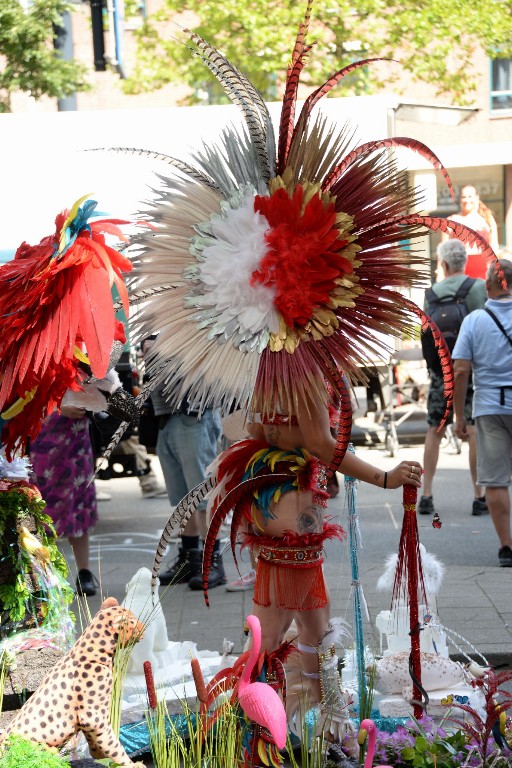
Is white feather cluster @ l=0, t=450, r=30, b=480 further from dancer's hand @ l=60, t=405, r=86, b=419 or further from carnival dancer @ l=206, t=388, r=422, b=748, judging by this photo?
dancer's hand @ l=60, t=405, r=86, b=419

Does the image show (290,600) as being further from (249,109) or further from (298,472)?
(249,109)

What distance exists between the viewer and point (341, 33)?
54.2 ft

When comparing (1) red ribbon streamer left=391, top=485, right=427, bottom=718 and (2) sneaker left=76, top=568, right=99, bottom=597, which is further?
(2) sneaker left=76, top=568, right=99, bottom=597

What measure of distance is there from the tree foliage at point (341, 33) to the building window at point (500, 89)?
16.8ft

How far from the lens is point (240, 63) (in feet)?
55.8

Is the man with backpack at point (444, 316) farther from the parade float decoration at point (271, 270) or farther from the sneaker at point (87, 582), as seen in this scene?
the parade float decoration at point (271, 270)

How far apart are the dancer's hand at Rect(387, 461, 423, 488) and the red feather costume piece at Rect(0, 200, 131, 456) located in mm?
1034

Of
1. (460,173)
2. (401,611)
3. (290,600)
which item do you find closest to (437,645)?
(401,611)

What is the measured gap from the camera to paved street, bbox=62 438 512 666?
5.29m

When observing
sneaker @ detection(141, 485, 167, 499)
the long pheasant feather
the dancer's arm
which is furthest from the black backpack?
the long pheasant feather

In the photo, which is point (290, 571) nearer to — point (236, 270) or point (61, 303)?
point (236, 270)

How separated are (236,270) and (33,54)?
Answer: 42.1ft

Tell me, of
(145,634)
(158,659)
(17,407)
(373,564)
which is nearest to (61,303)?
(17,407)

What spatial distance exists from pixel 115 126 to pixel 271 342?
5509mm
